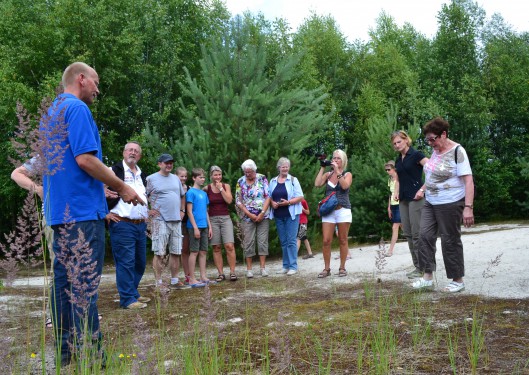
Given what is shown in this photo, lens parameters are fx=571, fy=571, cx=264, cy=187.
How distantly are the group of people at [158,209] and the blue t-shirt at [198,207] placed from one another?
17 mm

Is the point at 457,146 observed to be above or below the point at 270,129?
below

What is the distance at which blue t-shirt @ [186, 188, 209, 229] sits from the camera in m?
8.96

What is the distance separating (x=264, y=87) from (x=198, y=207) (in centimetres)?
546

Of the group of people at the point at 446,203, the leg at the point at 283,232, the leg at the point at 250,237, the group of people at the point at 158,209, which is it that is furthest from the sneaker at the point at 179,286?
the group of people at the point at 446,203

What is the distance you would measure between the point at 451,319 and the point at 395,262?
17.0 feet

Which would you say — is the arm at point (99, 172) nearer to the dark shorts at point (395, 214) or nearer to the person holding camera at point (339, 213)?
the person holding camera at point (339, 213)

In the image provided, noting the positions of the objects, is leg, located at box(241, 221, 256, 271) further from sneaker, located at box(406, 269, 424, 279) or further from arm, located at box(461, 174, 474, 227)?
arm, located at box(461, 174, 474, 227)

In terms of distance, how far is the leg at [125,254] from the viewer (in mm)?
6598

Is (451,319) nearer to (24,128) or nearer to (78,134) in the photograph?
(78,134)

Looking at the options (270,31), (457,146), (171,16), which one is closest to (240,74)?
(457,146)

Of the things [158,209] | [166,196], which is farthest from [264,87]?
[158,209]

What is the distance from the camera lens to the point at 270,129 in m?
12.6

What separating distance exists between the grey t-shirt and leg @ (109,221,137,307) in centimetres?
128

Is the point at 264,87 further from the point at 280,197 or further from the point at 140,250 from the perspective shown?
the point at 140,250
